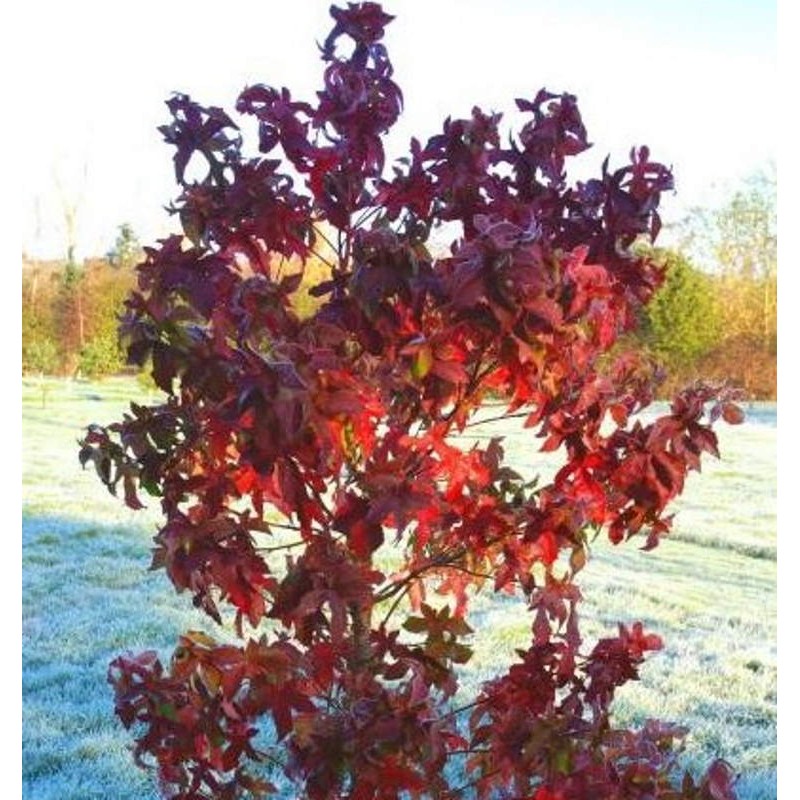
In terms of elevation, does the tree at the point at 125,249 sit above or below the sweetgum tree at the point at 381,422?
above

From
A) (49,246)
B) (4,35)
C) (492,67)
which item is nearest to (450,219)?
(4,35)

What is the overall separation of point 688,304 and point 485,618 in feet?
16.4

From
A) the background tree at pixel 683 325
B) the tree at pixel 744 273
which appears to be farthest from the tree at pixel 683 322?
the tree at pixel 744 273

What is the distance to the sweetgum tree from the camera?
1562mm

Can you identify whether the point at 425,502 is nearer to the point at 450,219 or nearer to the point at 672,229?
the point at 450,219

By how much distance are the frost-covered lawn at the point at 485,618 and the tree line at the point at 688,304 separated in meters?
0.64

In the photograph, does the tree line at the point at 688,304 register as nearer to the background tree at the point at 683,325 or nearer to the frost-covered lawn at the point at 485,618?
the background tree at the point at 683,325

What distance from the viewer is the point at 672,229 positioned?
988 centimetres

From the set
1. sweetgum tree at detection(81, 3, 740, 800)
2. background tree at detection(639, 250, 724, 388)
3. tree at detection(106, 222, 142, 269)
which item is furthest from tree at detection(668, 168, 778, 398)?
sweetgum tree at detection(81, 3, 740, 800)

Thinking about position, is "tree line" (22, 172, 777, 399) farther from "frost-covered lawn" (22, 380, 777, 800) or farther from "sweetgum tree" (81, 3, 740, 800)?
"sweetgum tree" (81, 3, 740, 800)

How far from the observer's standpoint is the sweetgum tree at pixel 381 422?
1.56m

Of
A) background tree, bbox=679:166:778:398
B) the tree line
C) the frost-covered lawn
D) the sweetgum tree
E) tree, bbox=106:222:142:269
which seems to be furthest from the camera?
background tree, bbox=679:166:778:398

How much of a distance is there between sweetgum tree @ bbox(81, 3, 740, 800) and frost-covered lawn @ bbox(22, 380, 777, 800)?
6.61ft

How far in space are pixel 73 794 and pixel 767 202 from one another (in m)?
7.76
